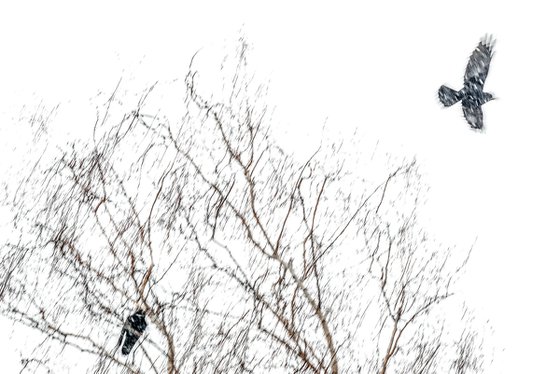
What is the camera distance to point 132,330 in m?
5.19

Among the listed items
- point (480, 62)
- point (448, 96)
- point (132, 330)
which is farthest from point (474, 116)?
point (132, 330)

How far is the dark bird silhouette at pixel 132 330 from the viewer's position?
519 cm

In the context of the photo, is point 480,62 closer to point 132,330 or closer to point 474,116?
point 474,116

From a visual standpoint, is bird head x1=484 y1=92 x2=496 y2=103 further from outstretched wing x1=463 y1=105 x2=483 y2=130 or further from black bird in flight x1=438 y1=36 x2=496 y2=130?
outstretched wing x1=463 y1=105 x2=483 y2=130

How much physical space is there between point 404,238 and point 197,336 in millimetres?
1904

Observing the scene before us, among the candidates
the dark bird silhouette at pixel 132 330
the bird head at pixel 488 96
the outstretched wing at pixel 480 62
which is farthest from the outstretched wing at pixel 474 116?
the dark bird silhouette at pixel 132 330

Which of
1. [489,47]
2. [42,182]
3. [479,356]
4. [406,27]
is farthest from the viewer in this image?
[406,27]

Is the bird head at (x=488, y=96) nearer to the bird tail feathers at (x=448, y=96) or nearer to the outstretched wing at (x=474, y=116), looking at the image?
the outstretched wing at (x=474, y=116)

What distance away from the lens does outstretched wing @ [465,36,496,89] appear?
29.1 feet

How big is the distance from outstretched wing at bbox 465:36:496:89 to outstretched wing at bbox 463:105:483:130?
13.7 inches

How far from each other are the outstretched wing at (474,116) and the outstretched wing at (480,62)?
35cm

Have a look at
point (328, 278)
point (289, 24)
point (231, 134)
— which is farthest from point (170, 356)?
point (289, 24)

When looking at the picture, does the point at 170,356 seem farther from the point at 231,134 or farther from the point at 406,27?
the point at 406,27

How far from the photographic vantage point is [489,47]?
8.87 m
